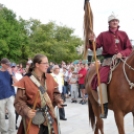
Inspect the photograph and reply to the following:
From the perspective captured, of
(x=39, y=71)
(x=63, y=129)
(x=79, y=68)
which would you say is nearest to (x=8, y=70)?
(x=63, y=129)

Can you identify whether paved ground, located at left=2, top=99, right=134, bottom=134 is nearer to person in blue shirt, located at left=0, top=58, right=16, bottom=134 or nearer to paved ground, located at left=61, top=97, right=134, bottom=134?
paved ground, located at left=61, top=97, right=134, bottom=134

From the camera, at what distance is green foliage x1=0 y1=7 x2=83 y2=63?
44.8 metres

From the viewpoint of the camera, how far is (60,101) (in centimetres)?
374

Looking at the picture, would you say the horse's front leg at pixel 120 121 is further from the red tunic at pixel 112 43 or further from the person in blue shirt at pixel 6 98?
the person in blue shirt at pixel 6 98

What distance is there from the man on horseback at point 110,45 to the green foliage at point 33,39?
37.4 metres

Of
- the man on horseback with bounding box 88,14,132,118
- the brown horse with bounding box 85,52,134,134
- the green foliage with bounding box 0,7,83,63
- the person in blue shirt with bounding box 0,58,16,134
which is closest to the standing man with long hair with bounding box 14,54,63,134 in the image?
the brown horse with bounding box 85,52,134,134

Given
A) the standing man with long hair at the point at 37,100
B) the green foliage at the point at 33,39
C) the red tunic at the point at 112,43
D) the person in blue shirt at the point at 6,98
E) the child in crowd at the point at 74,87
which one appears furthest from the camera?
the green foliage at the point at 33,39

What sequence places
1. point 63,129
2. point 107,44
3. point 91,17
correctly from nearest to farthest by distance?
point 91,17 < point 107,44 < point 63,129

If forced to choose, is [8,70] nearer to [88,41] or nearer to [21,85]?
[88,41]

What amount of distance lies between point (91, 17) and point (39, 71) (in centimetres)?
180

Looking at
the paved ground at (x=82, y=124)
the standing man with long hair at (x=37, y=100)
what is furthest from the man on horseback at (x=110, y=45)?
the paved ground at (x=82, y=124)

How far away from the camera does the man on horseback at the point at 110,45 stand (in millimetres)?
5281

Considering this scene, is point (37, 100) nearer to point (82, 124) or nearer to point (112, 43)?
point (112, 43)

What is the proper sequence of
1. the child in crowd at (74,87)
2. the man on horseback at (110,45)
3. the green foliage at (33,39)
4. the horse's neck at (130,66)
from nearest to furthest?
the horse's neck at (130,66) < the man on horseback at (110,45) < the child in crowd at (74,87) < the green foliage at (33,39)
